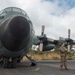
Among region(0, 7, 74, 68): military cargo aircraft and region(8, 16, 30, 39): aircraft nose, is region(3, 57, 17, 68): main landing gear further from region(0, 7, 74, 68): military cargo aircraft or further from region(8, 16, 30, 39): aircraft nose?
region(8, 16, 30, 39): aircraft nose

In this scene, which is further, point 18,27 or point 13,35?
point 13,35

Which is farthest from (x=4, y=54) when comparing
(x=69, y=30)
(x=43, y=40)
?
(x=69, y=30)

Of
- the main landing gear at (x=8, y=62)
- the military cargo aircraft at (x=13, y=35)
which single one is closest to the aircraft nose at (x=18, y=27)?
the military cargo aircraft at (x=13, y=35)

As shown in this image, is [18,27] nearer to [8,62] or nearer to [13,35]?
[13,35]

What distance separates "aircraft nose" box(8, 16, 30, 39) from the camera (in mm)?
10254

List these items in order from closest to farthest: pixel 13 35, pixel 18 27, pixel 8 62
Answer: pixel 18 27 < pixel 13 35 < pixel 8 62

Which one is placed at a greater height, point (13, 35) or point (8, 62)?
point (13, 35)

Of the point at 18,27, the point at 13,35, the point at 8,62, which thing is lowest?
the point at 8,62

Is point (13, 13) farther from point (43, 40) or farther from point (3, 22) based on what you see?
point (43, 40)

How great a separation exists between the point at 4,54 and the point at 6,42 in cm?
106

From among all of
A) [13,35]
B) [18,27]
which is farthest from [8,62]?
[18,27]

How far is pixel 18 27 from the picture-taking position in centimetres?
1023

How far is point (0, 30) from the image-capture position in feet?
37.4

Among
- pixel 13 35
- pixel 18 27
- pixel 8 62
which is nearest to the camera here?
pixel 18 27
